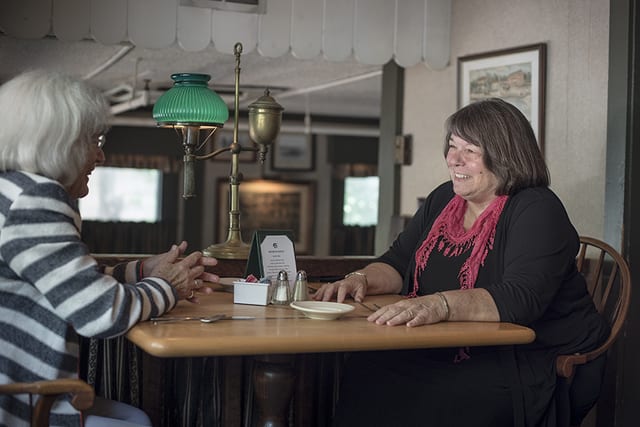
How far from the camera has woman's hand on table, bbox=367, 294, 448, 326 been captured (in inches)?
86.7

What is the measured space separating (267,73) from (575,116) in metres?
4.58

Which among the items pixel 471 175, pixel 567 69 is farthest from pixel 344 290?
pixel 567 69

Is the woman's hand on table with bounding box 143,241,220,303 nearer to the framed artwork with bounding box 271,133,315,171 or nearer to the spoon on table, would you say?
the spoon on table

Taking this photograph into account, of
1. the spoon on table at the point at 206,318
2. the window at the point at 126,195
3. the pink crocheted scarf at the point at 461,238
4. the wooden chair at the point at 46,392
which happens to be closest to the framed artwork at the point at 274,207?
the window at the point at 126,195

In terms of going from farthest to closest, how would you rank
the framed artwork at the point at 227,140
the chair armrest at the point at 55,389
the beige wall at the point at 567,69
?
the framed artwork at the point at 227,140, the beige wall at the point at 567,69, the chair armrest at the point at 55,389

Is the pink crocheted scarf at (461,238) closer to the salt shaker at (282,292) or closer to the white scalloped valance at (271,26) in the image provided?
the salt shaker at (282,292)

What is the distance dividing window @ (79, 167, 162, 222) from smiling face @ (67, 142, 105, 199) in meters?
10.3

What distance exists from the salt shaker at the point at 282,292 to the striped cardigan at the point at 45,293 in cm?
59

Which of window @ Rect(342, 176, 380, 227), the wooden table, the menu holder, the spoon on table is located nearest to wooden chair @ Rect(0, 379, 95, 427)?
the wooden table

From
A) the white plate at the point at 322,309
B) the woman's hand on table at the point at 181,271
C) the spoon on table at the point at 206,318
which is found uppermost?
the woman's hand on table at the point at 181,271

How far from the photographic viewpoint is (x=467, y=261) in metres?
2.66

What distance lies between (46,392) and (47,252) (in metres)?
0.31

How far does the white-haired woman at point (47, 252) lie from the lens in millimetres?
1883

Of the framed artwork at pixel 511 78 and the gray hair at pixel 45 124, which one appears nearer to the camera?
the gray hair at pixel 45 124
